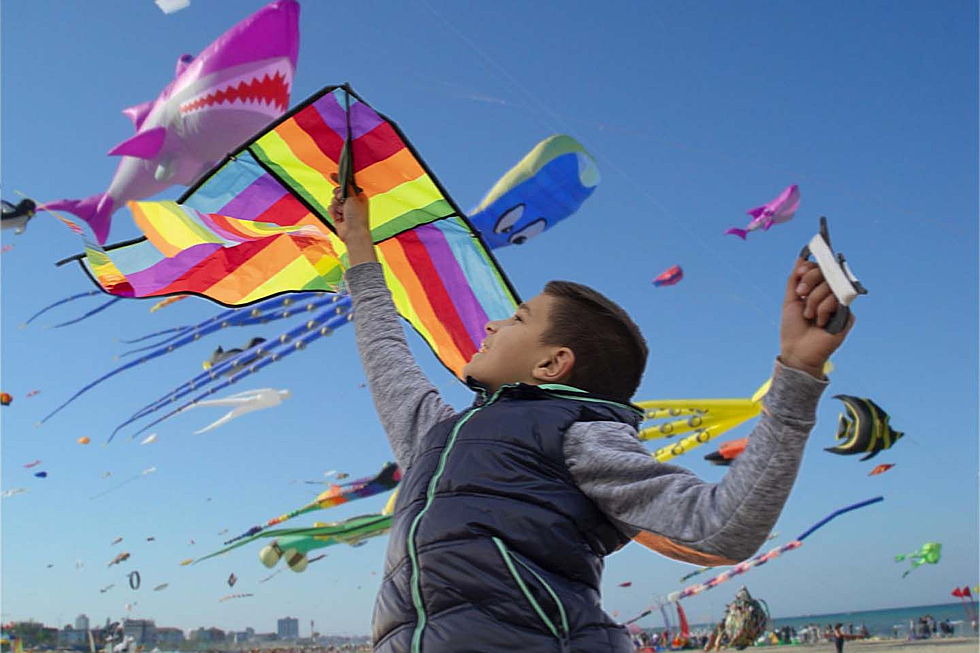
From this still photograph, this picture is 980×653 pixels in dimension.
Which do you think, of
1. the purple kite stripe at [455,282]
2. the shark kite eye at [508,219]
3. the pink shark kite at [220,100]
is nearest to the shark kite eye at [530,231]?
the shark kite eye at [508,219]

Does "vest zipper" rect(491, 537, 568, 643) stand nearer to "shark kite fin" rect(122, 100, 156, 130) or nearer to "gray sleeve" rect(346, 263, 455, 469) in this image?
"gray sleeve" rect(346, 263, 455, 469)

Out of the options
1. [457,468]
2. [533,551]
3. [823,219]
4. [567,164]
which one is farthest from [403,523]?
[567,164]

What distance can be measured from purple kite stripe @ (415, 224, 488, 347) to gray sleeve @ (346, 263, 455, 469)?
0.75 metres

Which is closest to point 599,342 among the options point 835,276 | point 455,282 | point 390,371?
point 390,371

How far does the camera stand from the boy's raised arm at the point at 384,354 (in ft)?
5.79

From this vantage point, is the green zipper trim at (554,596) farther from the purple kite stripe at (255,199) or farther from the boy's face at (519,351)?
the purple kite stripe at (255,199)

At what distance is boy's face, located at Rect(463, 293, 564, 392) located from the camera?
167cm

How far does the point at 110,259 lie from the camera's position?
260cm

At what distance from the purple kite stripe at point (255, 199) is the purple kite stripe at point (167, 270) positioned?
0.13 m

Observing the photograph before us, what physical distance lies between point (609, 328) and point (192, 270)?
1602mm

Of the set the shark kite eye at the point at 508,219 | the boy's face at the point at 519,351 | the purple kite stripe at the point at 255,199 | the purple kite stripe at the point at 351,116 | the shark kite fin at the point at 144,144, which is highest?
the shark kite fin at the point at 144,144

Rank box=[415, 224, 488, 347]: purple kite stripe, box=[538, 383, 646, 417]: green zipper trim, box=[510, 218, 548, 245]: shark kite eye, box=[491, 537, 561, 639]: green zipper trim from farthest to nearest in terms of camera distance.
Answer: box=[510, 218, 548, 245]: shark kite eye < box=[415, 224, 488, 347]: purple kite stripe < box=[538, 383, 646, 417]: green zipper trim < box=[491, 537, 561, 639]: green zipper trim

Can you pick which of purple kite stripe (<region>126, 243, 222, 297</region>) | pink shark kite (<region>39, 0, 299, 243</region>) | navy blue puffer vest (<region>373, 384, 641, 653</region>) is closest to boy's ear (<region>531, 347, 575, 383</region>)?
navy blue puffer vest (<region>373, 384, 641, 653</region>)

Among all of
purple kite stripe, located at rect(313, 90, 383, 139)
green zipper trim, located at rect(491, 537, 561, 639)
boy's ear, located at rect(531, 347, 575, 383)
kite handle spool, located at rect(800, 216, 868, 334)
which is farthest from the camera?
purple kite stripe, located at rect(313, 90, 383, 139)
